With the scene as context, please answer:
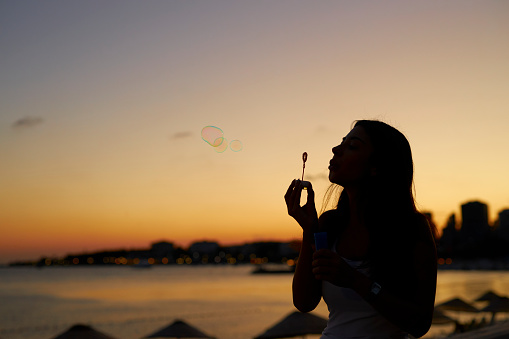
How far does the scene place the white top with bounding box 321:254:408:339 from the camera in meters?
2.16

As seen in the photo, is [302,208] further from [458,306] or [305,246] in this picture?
[458,306]

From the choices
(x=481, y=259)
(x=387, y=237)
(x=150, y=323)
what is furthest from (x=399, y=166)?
(x=481, y=259)

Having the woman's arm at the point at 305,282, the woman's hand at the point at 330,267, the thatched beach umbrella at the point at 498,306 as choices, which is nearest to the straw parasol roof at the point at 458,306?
the thatched beach umbrella at the point at 498,306

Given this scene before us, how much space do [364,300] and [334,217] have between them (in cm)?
55

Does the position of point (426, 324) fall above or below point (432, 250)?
below

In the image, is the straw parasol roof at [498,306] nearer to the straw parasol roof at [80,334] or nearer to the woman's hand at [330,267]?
the straw parasol roof at [80,334]

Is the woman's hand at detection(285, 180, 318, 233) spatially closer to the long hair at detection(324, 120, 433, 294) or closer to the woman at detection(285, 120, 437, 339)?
the woman at detection(285, 120, 437, 339)

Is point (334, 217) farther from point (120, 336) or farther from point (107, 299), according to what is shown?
point (107, 299)

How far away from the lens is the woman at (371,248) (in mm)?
2088

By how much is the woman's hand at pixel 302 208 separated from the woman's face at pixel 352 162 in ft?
0.46

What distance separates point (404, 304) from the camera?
210cm

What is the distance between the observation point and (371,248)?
91.6 inches

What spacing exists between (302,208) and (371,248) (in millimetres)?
351

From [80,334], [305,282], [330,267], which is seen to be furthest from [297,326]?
[330,267]
